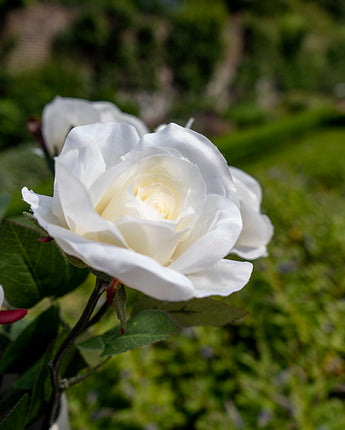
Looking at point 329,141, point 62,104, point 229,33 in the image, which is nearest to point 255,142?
point 329,141

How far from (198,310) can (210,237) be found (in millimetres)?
139

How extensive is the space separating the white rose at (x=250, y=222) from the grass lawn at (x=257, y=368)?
2.28 ft

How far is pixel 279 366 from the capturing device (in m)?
1.09

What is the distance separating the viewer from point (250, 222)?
1.28ft

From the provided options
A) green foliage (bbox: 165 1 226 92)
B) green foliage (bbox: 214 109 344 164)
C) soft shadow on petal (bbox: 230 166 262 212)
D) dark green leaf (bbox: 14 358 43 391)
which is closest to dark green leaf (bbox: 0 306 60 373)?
dark green leaf (bbox: 14 358 43 391)

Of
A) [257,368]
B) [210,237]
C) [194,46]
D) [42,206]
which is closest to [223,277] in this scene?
[210,237]

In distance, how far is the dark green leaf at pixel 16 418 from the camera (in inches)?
12.7

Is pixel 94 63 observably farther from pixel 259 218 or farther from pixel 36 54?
pixel 259 218

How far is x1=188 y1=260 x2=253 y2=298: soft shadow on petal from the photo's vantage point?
0.29 meters

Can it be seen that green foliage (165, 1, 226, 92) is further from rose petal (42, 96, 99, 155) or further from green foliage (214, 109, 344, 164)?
rose petal (42, 96, 99, 155)

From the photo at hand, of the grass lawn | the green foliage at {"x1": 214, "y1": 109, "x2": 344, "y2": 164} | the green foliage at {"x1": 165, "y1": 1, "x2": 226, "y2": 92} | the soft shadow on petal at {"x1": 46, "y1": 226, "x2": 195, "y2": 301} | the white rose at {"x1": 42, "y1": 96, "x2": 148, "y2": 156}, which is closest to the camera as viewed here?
the soft shadow on petal at {"x1": 46, "y1": 226, "x2": 195, "y2": 301}

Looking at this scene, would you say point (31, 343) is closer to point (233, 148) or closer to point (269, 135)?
point (233, 148)

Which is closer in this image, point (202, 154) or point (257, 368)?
point (202, 154)

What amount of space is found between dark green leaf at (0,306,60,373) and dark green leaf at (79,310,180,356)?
10 cm
